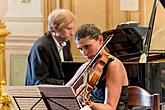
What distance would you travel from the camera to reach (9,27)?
5359 mm

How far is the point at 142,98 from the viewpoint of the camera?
244cm

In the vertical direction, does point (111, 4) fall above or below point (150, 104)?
above

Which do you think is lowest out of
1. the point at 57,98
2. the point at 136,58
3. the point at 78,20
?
the point at 136,58

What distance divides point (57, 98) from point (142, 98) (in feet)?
2.23

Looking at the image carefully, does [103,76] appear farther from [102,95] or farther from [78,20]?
[78,20]

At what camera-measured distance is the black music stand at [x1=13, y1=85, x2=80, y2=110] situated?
1889 mm

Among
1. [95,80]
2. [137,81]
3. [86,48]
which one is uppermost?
[86,48]

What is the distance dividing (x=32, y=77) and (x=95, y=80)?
1.08 metres

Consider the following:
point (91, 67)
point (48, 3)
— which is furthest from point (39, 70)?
point (48, 3)

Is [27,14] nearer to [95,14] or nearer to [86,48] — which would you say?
[95,14]

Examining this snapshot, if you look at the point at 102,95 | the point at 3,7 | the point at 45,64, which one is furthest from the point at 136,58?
the point at 3,7

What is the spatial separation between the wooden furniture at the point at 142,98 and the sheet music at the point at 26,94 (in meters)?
Answer: 0.65

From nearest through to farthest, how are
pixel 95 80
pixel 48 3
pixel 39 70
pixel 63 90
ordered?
pixel 63 90
pixel 95 80
pixel 39 70
pixel 48 3

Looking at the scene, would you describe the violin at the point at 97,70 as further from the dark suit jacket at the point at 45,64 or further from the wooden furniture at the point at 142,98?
the dark suit jacket at the point at 45,64
